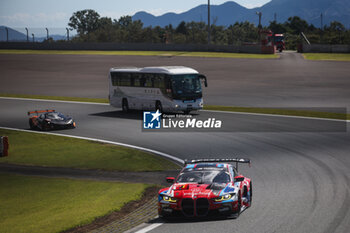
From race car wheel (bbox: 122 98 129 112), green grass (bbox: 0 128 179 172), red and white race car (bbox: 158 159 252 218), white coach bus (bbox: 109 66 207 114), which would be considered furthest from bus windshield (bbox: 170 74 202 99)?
red and white race car (bbox: 158 159 252 218)

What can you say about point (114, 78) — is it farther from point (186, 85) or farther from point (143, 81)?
point (186, 85)

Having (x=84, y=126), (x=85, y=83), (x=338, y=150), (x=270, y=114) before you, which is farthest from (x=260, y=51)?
(x=338, y=150)

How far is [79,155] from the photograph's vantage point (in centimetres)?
2639

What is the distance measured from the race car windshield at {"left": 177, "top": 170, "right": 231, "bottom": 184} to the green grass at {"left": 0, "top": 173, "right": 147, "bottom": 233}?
2539 millimetres

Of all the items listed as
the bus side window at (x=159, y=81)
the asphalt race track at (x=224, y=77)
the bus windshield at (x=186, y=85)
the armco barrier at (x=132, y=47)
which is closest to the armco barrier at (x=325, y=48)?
the asphalt race track at (x=224, y=77)

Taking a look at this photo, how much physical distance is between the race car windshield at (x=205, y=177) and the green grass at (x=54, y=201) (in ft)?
8.33

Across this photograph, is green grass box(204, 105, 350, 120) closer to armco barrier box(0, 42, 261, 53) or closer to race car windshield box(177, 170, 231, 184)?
race car windshield box(177, 170, 231, 184)

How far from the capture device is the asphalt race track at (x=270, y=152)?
49.0 ft

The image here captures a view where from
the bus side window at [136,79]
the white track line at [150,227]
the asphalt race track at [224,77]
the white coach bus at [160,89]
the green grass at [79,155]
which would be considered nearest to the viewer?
the white track line at [150,227]

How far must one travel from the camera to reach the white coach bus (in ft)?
127

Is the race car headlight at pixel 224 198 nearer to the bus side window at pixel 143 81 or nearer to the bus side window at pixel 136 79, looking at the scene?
the bus side window at pixel 143 81

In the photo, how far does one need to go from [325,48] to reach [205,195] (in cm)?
7967

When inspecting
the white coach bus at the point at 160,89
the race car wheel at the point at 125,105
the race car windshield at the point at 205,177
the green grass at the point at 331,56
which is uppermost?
the green grass at the point at 331,56

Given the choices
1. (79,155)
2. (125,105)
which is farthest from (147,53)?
(79,155)
